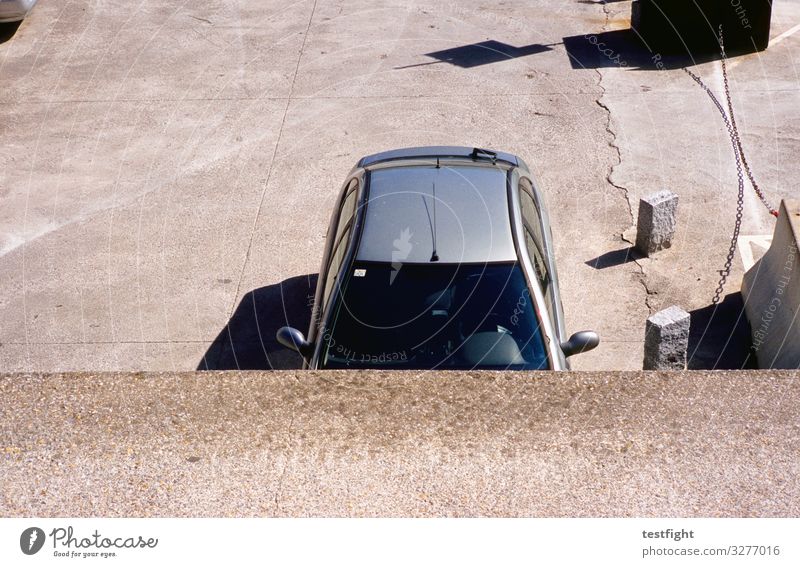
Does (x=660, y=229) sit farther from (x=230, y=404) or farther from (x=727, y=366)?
(x=230, y=404)

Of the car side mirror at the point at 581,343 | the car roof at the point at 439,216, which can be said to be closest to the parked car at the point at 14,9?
the car roof at the point at 439,216

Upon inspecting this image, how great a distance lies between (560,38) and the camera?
13.9 metres

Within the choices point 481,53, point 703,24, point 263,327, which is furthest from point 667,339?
point 703,24

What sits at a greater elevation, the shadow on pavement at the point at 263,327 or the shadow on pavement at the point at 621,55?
the shadow on pavement at the point at 263,327

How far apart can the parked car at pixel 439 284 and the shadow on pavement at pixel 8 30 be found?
1040 centimetres

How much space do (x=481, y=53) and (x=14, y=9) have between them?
282 inches

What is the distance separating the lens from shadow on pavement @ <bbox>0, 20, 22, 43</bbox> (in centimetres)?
1474

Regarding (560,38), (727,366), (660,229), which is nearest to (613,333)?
(727,366)

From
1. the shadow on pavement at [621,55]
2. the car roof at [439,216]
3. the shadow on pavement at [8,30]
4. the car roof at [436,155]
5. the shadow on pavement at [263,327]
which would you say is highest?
the car roof at [439,216]

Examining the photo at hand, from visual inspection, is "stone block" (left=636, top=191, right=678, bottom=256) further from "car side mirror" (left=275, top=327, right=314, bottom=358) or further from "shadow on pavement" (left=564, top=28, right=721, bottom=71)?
"shadow on pavement" (left=564, top=28, right=721, bottom=71)

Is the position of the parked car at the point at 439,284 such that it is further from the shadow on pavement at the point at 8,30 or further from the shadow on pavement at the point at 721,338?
the shadow on pavement at the point at 8,30

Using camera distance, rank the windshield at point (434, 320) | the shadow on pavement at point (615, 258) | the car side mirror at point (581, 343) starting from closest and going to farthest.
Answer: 1. the windshield at point (434, 320)
2. the car side mirror at point (581, 343)
3. the shadow on pavement at point (615, 258)

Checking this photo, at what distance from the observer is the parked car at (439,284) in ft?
18.2

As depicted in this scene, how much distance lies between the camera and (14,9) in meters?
14.1
